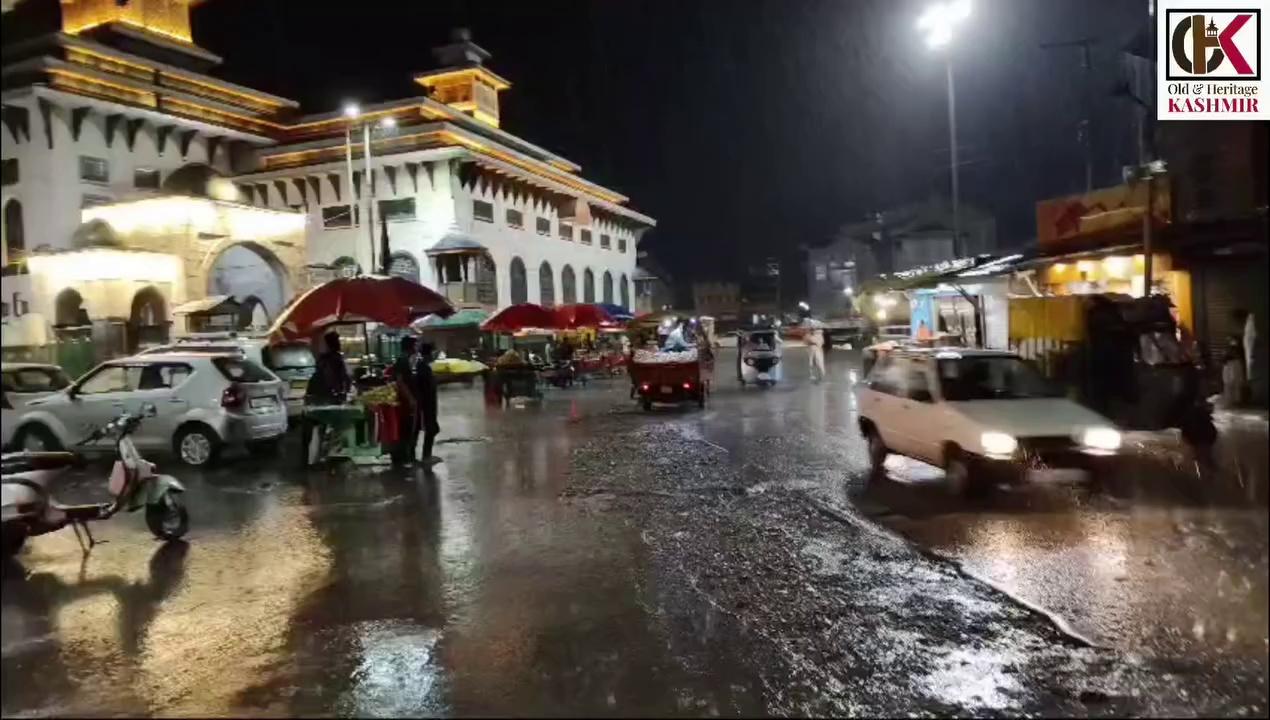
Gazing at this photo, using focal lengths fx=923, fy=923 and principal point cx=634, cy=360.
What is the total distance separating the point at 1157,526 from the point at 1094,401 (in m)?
4.74

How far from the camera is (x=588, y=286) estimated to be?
54906 millimetres

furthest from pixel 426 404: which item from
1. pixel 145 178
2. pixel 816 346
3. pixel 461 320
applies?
pixel 145 178

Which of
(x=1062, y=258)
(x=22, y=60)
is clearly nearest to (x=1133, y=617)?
(x=22, y=60)

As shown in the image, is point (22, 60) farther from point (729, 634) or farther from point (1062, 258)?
point (1062, 258)

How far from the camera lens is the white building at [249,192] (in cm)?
2772

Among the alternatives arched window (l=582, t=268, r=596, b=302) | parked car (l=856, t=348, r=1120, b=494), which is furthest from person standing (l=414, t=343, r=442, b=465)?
arched window (l=582, t=268, r=596, b=302)

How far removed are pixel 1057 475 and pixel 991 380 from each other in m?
1.29

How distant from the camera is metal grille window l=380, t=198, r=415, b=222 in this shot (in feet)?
129

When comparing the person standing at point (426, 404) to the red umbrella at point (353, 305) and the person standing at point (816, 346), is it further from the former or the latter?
the person standing at point (816, 346)

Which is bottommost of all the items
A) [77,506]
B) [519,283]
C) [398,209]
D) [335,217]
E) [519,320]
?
[77,506]

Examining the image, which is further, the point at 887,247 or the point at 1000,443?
the point at 887,247

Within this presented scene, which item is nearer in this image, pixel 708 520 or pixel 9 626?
pixel 9 626

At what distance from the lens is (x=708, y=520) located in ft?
28.0

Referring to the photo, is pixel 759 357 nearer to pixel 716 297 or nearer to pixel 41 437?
pixel 41 437
